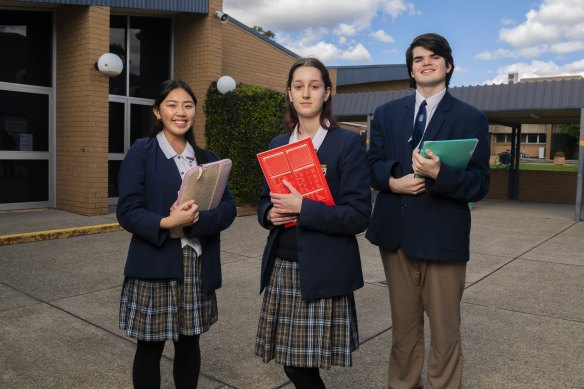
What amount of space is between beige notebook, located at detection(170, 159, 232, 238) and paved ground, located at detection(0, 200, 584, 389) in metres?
1.33

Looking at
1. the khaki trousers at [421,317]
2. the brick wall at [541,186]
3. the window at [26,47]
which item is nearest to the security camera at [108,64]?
the window at [26,47]

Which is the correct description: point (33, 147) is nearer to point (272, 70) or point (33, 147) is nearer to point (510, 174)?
point (272, 70)

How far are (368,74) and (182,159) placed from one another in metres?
26.1

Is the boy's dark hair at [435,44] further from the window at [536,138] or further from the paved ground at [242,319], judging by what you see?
the window at [536,138]

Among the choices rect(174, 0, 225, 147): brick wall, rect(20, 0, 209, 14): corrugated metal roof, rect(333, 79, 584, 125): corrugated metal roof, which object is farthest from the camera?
rect(333, 79, 584, 125): corrugated metal roof

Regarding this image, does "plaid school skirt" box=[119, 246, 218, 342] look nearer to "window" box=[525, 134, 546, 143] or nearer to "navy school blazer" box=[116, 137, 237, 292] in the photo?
"navy school blazer" box=[116, 137, 237, 292]

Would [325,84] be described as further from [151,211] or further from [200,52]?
[200,52]

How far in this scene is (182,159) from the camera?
8.41 ft

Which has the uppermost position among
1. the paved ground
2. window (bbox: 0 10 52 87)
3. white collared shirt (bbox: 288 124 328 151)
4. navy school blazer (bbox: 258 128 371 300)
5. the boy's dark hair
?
window (bbox: 0 10 52 87)

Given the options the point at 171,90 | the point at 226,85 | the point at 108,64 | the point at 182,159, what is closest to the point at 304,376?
the point at 182,159

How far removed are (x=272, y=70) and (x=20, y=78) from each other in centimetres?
648

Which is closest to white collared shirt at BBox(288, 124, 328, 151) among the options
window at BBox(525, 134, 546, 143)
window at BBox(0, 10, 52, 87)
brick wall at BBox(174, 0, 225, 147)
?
brick wall at BBox(174, 0, 225, 147)

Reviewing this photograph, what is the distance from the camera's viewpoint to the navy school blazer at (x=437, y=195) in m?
2.51

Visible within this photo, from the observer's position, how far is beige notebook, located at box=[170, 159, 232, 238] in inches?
90.4
